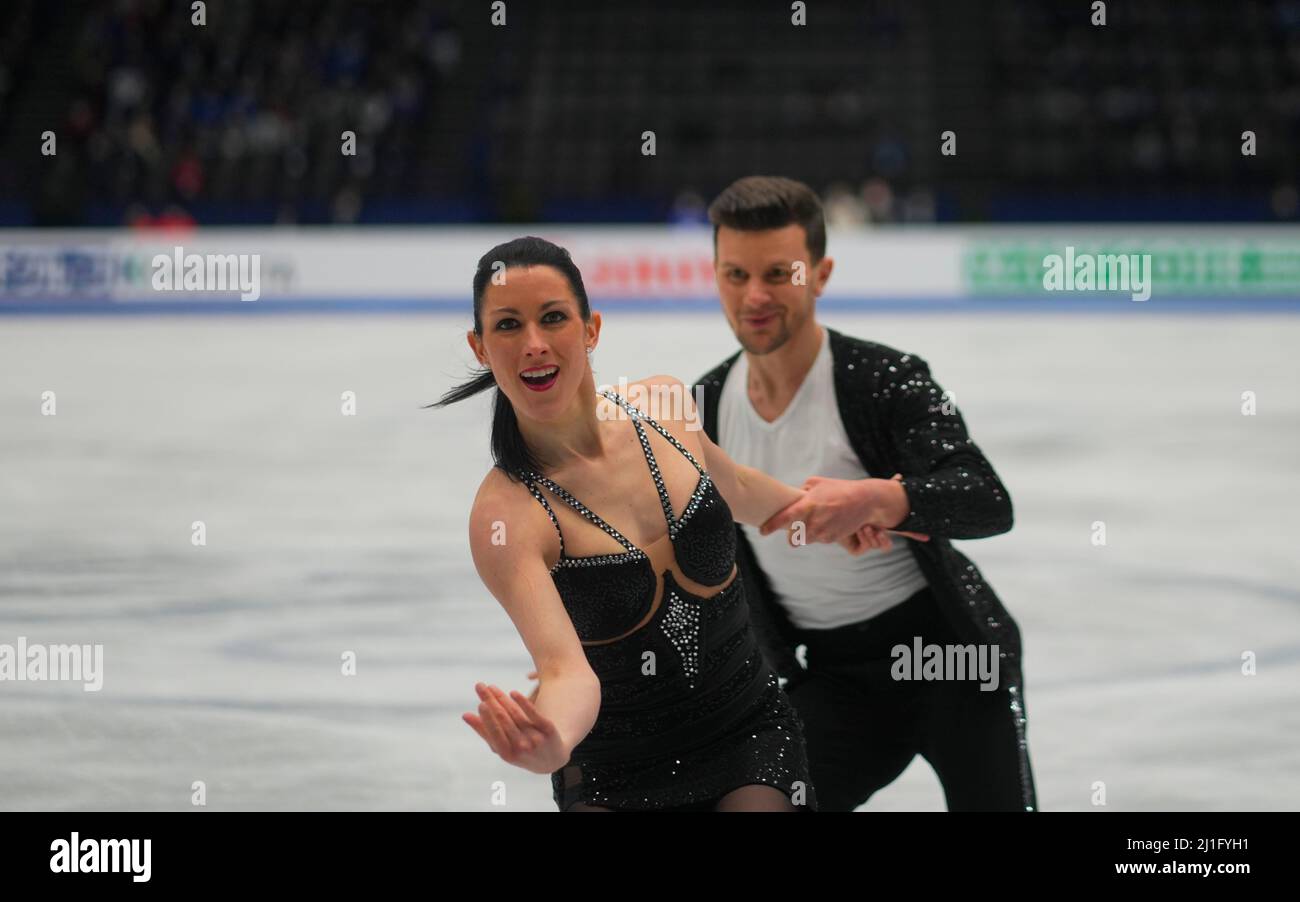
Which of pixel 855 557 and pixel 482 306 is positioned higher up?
pixel 482 306

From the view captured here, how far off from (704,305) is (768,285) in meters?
13.6

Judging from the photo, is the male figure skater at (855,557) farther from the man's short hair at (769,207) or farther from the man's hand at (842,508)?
the man's hand at (842,508)

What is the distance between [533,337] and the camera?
2.39 metres

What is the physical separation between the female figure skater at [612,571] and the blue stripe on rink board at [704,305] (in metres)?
13.9

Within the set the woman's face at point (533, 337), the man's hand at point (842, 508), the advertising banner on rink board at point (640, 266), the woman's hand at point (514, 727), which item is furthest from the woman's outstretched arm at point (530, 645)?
the advertising banner on rink board at point (640, 266)

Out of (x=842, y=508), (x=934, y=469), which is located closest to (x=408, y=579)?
(x=934, y=469)

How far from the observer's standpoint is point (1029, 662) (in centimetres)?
540

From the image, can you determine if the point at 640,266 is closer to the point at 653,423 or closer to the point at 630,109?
the point at 630,109

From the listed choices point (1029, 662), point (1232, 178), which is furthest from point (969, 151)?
point (1029, 662)

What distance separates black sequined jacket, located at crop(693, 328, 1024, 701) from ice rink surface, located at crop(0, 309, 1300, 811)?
108 centimetres

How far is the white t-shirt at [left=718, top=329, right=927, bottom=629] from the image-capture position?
3326 millimetres

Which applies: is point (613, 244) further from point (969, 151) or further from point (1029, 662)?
point (1029, 662)

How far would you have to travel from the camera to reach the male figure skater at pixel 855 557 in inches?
124
